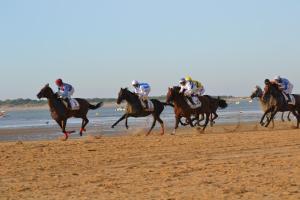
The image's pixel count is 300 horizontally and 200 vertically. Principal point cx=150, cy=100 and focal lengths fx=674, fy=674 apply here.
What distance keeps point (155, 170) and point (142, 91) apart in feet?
47.4

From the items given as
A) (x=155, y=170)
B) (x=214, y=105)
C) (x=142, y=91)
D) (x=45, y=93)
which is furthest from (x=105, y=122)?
(x=155, y=170)

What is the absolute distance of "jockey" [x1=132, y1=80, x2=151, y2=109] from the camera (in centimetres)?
2792

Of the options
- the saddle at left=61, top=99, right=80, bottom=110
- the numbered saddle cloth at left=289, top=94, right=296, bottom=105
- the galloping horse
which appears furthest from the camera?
the galloping horse

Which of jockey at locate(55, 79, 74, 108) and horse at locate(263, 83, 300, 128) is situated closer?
jockey at locate(55, 79, 74, 108)

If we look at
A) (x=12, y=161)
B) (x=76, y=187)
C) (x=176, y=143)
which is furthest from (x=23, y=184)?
(x=176, y=143)

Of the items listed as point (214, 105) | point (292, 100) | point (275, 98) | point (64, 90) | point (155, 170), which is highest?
point (64, 90)

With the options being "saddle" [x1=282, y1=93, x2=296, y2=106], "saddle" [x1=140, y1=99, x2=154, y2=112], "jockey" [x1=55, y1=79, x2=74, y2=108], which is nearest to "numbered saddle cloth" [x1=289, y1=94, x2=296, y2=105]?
"saddle" [x1=282, y1=93, x2=296, y2=106]

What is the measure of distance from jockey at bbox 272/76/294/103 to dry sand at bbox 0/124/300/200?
9.34 metres

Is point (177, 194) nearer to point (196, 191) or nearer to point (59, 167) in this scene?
point (196, 191)

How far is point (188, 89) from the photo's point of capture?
28188 mm

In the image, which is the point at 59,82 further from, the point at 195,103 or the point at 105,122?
the point at 105,122

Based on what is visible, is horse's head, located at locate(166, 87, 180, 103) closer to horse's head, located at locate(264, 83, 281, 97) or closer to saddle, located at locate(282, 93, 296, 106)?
horse's head, located at locate(264, 83, 281, 97)

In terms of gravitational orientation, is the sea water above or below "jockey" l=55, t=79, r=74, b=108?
below

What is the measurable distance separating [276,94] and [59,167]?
16.0 metres
